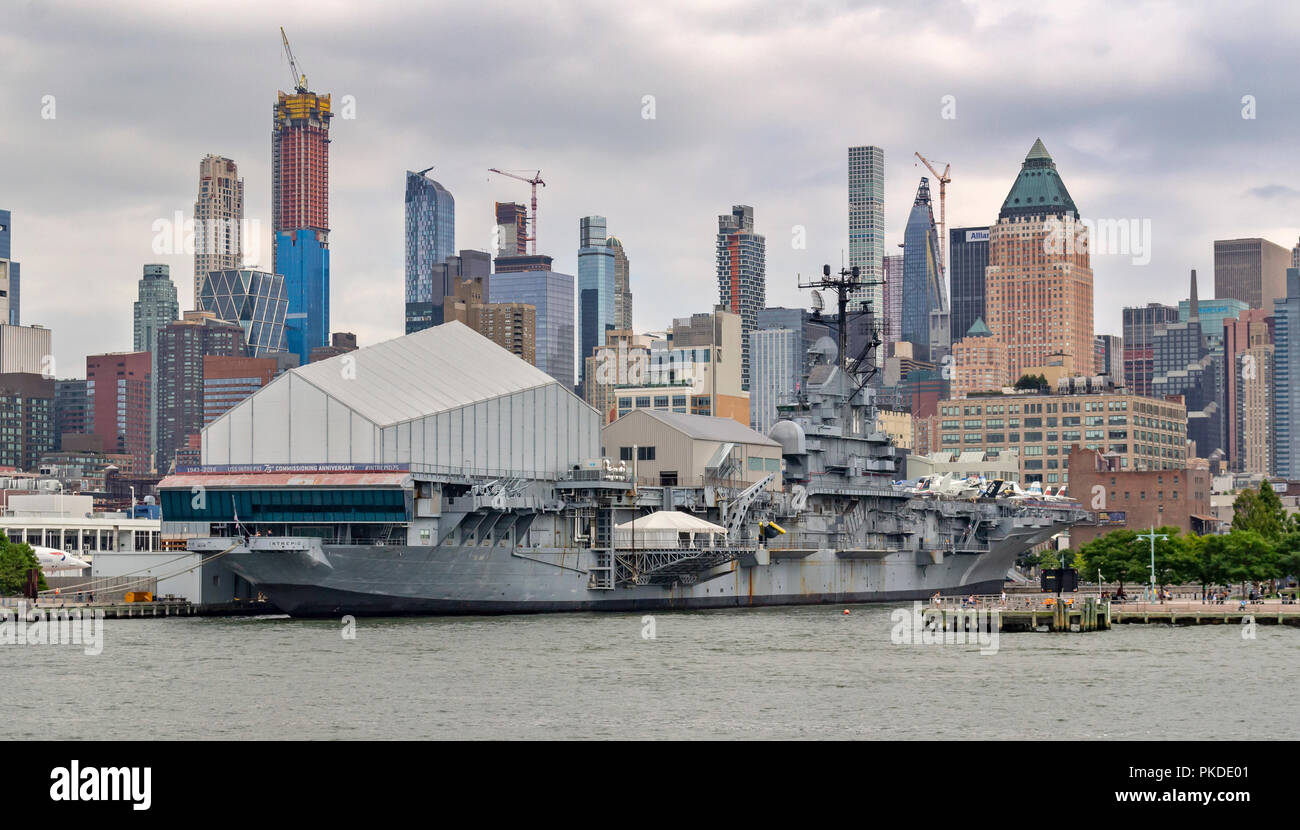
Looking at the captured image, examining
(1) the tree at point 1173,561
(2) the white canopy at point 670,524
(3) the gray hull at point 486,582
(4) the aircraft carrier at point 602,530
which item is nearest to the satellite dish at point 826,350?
(4) the aircraft carrier at point 602,530

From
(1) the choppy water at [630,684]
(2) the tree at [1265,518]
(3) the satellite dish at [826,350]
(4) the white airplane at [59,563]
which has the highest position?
(3) the satellite dish at [826,350]

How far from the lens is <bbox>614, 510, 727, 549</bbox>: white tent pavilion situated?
4281 inches

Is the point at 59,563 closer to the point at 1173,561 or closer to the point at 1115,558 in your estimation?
the point at 1115,558

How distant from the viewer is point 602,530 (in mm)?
111562

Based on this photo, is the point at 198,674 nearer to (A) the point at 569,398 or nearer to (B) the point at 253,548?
(B) the point at 253,548

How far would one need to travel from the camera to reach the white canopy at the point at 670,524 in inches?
4272

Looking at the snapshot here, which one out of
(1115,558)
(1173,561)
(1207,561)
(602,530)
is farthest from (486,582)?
(1207,561)

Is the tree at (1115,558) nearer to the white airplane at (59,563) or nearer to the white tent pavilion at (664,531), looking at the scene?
the white tent pavilion at (664,531)

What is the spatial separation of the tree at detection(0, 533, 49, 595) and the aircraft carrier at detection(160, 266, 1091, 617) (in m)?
15.2

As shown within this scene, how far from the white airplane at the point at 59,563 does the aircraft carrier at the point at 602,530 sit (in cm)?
3493
